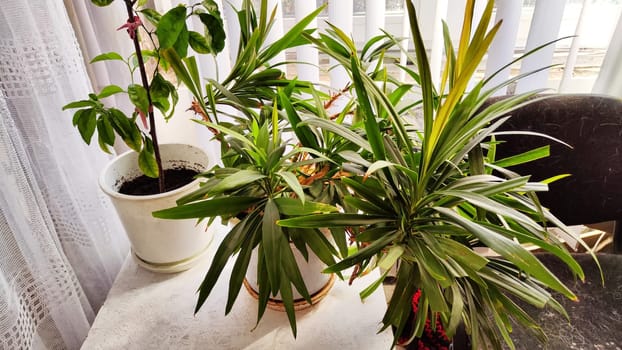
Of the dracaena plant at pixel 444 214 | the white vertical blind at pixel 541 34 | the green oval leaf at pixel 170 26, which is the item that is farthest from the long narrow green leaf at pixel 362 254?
the white vertical blind at pixel 541 34

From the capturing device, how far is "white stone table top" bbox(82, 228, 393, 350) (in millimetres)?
738

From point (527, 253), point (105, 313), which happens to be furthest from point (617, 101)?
point (105, 313)

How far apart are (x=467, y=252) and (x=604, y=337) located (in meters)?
0.71

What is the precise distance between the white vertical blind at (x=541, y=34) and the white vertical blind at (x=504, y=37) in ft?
0.16

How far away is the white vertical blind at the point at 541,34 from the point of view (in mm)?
1156

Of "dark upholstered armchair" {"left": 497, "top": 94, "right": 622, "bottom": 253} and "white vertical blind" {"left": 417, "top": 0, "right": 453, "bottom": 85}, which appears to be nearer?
"dark upholstered armchair" {"left": 497, "top": 94, "right": 622, "bottom": 253}

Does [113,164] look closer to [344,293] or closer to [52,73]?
[52,73]

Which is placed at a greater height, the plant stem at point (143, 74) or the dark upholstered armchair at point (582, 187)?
the plant stem at point (143, 74)

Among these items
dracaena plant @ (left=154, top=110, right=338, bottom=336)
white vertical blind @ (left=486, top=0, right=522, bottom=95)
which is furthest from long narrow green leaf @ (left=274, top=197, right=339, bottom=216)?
white vertical blind @ (left=486, top=0, right=522, bottom=95)

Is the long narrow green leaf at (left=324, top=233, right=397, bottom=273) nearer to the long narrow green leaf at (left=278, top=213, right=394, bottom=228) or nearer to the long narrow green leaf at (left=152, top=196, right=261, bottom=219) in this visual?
the long narrow green leaf at (left=278, top=213, right=394, bottom=228)

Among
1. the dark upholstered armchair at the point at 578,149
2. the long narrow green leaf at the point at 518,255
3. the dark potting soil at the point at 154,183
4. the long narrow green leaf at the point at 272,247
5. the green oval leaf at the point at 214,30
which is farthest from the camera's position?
the dark upholstered armchair at the point at 578,149

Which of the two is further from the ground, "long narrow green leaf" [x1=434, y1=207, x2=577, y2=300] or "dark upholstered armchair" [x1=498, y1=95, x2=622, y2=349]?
"long narrow green leaf" [x1=434, y1=207, x2=577, y2=300]

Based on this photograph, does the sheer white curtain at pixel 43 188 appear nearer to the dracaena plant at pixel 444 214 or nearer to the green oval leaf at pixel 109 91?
the green oval leaf at pixel 109 91

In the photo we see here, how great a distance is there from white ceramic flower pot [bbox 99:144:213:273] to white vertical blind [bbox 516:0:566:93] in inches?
42.0
